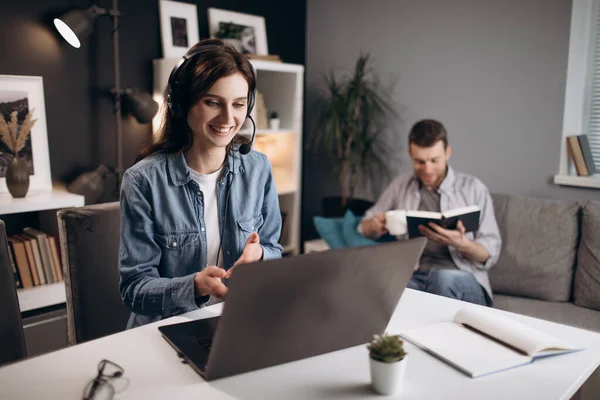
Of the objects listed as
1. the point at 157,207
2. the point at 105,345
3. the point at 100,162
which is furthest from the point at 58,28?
the point at 105,345

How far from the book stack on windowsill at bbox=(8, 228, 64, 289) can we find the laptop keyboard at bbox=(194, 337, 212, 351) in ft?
6.10

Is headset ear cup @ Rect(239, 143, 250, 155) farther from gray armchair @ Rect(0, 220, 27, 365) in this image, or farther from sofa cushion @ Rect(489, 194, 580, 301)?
sofa cushion @ Rect(489, 194, 580, 301)

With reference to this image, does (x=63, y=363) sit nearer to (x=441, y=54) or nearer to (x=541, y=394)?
(x=541, y=394)

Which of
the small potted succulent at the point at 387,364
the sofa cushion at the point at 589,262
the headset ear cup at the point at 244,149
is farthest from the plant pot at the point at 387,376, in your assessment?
the sofa cushion at the point at 589,262

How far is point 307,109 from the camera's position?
165 inches

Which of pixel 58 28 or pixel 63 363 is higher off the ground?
pixel 58 28

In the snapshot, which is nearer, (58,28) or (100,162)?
(58,28)

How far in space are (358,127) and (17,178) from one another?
77.9 inches

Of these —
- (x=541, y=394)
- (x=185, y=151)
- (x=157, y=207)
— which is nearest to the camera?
(x=541, y=394)

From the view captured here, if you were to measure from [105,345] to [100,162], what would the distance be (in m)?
2.21

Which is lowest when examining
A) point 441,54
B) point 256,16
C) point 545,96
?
point 545,96

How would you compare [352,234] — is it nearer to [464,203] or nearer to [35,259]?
[464,203]

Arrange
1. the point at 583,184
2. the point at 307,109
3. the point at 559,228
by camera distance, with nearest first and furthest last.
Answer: the point at 559,228
the point at 583,184
the point at 307,109

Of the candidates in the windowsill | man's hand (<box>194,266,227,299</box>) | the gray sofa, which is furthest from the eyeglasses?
the windowsill
